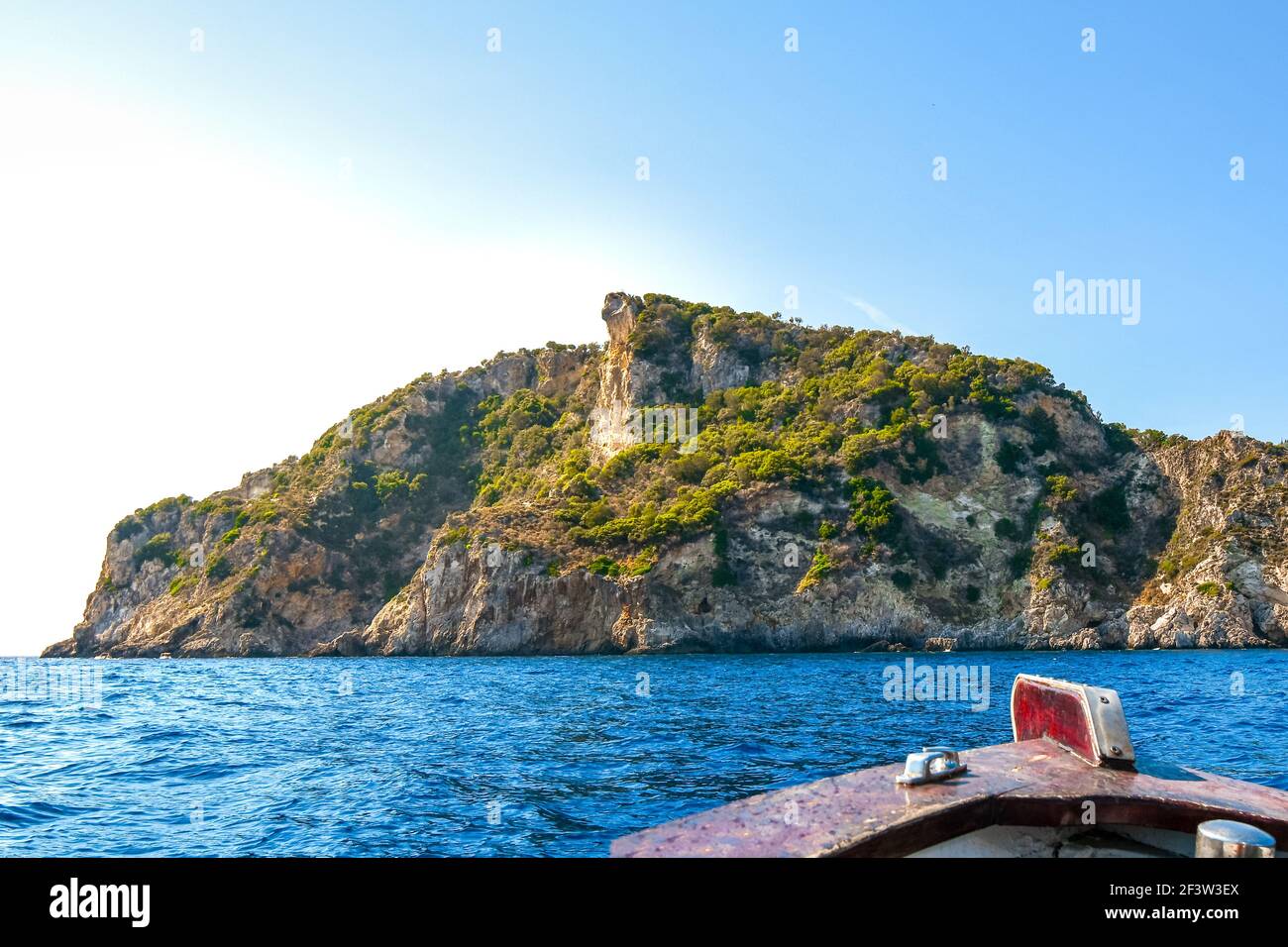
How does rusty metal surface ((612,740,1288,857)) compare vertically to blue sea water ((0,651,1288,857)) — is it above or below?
above

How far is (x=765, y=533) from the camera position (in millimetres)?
84438

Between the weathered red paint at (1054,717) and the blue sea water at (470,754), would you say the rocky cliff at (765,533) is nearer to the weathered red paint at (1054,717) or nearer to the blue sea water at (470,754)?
the blue sea water at (470,754)

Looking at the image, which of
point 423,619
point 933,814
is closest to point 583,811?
point 933,814

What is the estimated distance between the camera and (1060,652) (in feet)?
228

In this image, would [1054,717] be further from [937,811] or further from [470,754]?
[470,754]

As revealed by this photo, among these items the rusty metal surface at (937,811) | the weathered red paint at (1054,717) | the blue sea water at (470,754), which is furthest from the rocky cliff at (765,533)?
the rusty metal surface at (937,811)

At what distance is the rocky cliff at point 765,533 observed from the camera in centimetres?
7719

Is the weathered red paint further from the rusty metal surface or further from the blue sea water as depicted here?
the blue sea water

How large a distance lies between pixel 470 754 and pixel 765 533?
67.5 meters

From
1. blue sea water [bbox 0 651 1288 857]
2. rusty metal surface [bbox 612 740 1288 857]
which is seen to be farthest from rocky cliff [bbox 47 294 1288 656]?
rusty metal surface [bbox 612 740 1288 857]

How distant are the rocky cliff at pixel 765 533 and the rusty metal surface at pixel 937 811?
7147 cm

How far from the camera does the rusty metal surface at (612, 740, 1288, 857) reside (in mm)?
5594

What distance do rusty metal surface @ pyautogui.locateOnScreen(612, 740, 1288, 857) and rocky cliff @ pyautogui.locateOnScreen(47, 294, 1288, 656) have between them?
71.5m
